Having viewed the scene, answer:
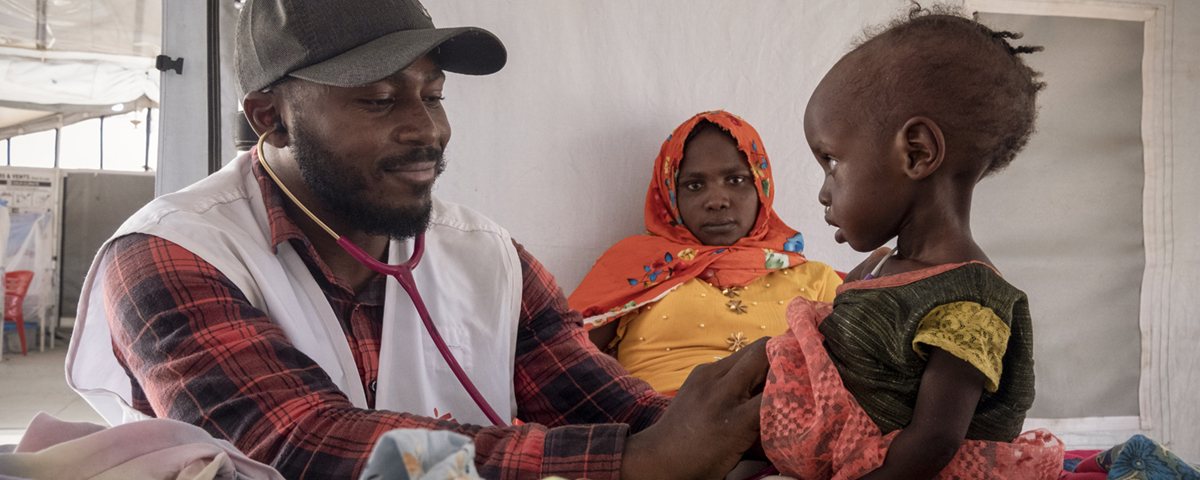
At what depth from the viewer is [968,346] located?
96cm

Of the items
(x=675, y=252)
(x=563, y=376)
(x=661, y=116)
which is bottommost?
(x=563, y=376)

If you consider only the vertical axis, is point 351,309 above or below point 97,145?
below

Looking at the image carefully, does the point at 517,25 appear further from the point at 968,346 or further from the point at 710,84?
the point at 968,346

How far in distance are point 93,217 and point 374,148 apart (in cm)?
145

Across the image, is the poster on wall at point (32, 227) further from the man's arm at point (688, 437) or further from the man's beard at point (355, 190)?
the man's arm at point (688, 437)

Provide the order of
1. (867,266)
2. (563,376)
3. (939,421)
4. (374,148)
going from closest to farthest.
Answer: (939,421), (867,266), (374,148), (563,376)

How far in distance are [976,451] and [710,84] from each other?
80.3 inches

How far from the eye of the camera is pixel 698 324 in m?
2.41

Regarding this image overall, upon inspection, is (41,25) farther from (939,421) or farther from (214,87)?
(939,421)

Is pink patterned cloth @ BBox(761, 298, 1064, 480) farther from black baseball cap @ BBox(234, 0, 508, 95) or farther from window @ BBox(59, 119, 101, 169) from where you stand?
window @ BBox(59, 119, 101, 169)

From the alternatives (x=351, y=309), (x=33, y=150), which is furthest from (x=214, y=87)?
(x=351, y=309)

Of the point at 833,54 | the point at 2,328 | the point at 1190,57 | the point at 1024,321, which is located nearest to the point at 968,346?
the point at 1024,321

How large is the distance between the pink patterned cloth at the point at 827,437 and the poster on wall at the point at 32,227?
2.28 meters

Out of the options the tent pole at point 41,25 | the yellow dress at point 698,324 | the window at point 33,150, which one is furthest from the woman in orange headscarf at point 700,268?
the tent pole at point 41,25
